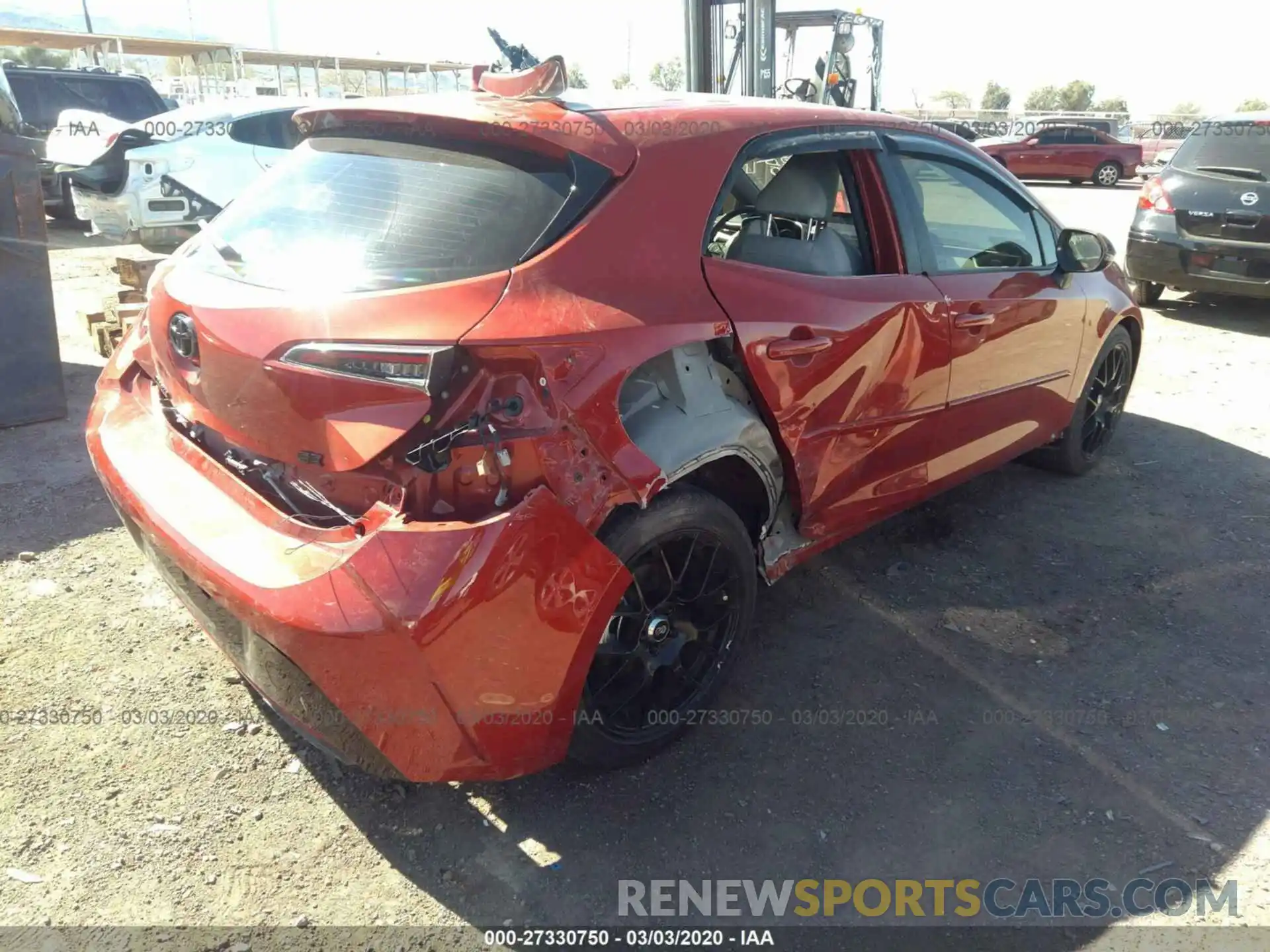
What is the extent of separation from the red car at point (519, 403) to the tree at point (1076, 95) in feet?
223

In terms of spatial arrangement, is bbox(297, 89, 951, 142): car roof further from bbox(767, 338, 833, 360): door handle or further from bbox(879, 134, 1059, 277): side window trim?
bbox(767, 338, 833, 360): door handle

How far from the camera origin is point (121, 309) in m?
5.79

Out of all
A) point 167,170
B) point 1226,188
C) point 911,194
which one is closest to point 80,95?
point 167,170

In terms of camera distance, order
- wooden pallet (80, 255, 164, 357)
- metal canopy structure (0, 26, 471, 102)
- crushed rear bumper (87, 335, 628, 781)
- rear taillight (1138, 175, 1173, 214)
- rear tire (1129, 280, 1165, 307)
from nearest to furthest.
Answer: crushed rear bumper (87, 335, 628, 781)
wooden pallet (80, 255, 164, 357)
rear taillight (1138, 175, 1173, 214)
rear tire (1129, 280, 1165, 307)
metal canopy structure (0, 26, 471, 102)

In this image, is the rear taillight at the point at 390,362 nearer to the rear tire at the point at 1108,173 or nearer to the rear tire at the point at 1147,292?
the rear tire at the point at 1147,292

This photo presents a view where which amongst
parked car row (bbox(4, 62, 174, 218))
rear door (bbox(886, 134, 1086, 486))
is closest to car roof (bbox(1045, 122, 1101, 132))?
parked car row (bbox(4, 62, 174, 218))

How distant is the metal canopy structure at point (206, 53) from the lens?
30391 mm

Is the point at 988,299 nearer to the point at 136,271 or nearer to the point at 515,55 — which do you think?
the point at 515,55

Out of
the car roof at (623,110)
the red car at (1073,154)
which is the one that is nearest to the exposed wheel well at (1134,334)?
the car roof at (623,110)

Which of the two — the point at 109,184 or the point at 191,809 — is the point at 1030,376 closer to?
the point at 191,809

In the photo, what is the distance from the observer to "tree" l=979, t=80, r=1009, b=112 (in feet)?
209

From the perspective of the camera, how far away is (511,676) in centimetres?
206

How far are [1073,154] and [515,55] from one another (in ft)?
74.0

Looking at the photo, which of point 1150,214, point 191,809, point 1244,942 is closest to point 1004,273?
point 1244,942
